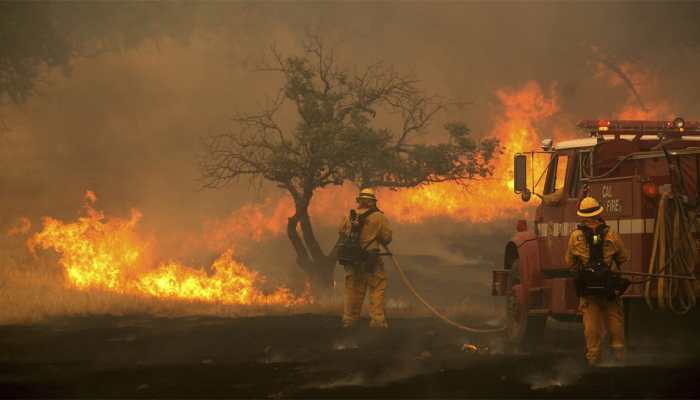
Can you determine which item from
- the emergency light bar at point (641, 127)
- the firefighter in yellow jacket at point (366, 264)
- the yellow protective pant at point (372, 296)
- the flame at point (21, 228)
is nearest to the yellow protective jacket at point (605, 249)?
the emergency light bar at point (641, 127)

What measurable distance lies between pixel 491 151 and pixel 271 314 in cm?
715

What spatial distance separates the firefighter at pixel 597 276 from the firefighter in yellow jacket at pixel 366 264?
197 inches

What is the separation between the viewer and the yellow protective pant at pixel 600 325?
1074cm

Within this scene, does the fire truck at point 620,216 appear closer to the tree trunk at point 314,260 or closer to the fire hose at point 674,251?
the fire hose at point 674,251

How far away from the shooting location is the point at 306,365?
37.6 feet

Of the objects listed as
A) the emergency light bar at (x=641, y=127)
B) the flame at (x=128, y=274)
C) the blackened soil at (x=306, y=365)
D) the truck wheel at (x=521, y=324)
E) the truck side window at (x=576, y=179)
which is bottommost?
the blackened soil at (x=306, y=365)

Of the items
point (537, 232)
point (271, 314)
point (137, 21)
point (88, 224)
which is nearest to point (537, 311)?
point (537, 232)

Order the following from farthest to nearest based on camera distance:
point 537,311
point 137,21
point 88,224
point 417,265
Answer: point 137,21 < point 417,265 < point 88,224 < point 537,311

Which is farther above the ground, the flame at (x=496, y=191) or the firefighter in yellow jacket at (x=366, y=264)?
the flame at (x=496, y=191)

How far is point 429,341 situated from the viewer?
1423 centimetres

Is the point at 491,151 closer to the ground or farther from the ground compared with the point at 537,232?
farther from the ground

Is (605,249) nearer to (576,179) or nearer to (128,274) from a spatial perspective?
(576,179)

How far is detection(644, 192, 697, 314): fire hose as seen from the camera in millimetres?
10648

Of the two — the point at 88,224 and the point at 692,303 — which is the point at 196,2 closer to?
the point at 88,224
